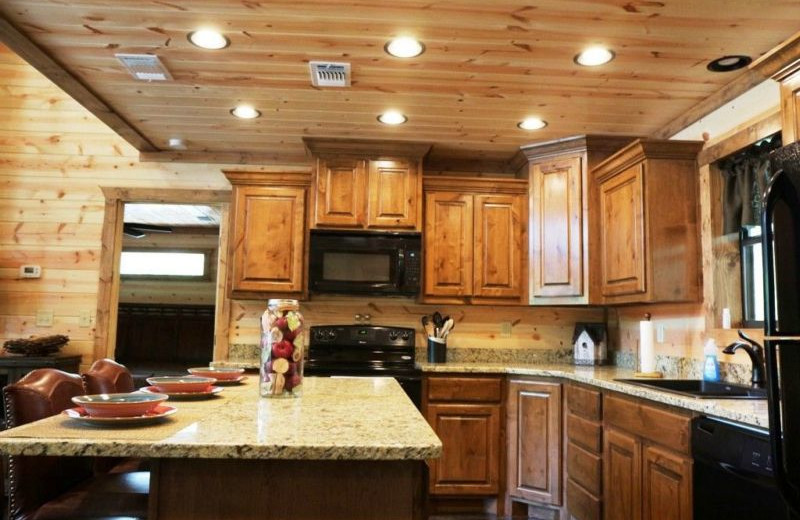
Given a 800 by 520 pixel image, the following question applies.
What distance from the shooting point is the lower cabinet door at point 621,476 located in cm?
266

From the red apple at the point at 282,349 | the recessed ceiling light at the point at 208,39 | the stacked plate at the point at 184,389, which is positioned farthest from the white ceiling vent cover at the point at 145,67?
the red apple at the point at 282,349

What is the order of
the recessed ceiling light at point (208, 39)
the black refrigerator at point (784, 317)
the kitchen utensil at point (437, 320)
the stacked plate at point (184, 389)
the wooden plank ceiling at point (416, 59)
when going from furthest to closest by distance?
the kitchen utensil at point (437, 320) → the recessed ceiling light at point (208, 39) → the wooden plank ceiling at point (416, 59) → the stacked plate at point (184, 389) → the black refrigerator at point (784, 317)

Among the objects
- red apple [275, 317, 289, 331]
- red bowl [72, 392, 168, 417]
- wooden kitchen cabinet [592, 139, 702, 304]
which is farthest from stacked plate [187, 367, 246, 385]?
wooden kitchen cabinet [592, 139, 702, 304]

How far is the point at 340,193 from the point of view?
4.09 m

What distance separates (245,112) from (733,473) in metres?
3.01

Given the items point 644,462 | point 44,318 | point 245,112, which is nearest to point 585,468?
point 644,462

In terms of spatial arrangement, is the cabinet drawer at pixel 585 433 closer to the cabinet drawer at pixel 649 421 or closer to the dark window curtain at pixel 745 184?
the cabinet drawer at pixel 649 421

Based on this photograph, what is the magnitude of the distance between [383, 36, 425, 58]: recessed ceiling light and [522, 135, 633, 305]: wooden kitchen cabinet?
1.54 meters

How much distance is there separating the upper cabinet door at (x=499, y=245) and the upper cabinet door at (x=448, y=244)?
0.07 m

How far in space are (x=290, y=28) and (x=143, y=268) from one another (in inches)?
304

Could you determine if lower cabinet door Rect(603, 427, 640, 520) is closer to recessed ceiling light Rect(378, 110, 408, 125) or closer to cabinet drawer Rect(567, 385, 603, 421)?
cabinet drawer Rect(567, 385, 603, 421)

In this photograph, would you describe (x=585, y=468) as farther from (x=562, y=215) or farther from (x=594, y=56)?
(x=594, y=56)

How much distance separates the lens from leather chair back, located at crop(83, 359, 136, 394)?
2.14 meters

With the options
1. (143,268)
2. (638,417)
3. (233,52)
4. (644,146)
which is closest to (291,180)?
(233,52)
